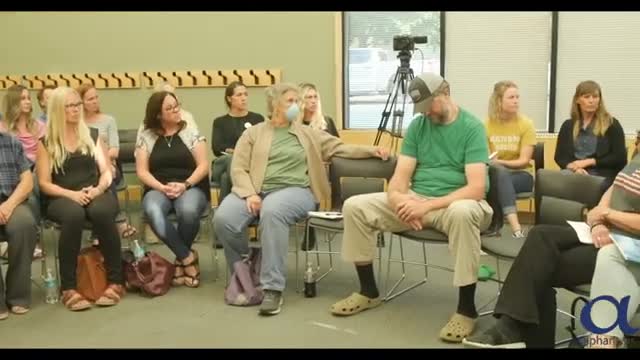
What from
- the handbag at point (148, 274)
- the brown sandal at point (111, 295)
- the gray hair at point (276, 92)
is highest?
the gray hair at point (276, 92)

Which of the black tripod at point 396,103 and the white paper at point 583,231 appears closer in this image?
the white paper at point 583,231

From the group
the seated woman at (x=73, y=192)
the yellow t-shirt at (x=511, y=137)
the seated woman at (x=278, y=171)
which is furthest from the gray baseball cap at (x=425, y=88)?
the seated woman at (x=73, y=192)

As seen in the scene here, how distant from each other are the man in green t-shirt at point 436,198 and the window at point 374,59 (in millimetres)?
2432

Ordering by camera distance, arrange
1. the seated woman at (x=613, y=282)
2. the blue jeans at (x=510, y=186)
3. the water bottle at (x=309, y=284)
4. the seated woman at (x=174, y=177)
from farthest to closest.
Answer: the seated woman at (x=174, y=177) < the water bottle at (x=309, y=284) < the blue jeans at (x=510, y=186) < the seated woman at (x=613, y=282)

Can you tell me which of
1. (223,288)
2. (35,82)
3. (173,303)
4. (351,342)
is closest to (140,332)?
(173,303)

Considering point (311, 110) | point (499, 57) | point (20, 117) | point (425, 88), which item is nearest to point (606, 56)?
point (499, 57)

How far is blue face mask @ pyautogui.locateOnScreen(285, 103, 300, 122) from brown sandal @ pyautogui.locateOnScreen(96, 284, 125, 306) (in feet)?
4.46

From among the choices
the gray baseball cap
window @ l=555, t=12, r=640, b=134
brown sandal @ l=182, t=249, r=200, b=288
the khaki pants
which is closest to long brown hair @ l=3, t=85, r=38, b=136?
brown sandal @ l=182, t=249, r=200, b=288

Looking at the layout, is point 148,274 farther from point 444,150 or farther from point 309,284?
point 444,150

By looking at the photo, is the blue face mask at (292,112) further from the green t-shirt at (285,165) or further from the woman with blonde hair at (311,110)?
the woman with blonde hair at (311,110)

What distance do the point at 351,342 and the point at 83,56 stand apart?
455 centimetres

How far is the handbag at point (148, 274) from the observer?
3.64 m

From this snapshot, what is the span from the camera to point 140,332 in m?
3.09

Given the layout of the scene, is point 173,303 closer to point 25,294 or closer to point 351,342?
point 25,294
